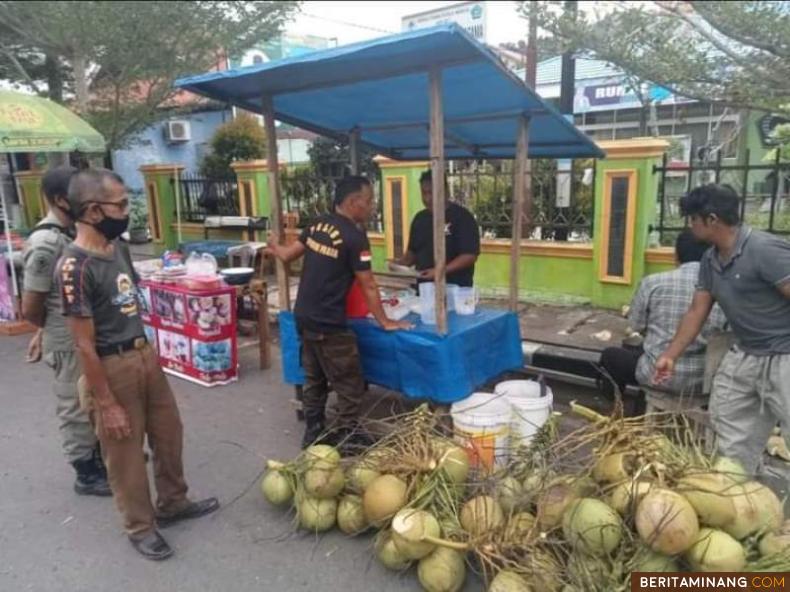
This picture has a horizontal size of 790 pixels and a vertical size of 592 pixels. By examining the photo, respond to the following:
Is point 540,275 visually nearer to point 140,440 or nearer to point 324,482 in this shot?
point 324,482

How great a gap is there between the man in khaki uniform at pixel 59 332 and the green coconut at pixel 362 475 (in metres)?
1.44

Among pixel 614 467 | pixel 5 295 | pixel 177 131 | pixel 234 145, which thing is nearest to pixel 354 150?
pixel 614 467

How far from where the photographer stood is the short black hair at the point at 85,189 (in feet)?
7.68

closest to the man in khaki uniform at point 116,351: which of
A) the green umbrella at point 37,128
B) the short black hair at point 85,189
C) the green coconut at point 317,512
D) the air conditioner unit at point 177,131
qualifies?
the short black hair at point 85,189

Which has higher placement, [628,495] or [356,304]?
[356,304]

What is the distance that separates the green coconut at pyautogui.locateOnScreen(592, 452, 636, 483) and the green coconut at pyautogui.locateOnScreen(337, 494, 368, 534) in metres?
1.07

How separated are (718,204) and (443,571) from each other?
6.15 ft

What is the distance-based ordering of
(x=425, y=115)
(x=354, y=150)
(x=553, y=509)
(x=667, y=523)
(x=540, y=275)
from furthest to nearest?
(x=540, y=275), (x=354, y=150), (x=425, y=115), (x=553, y=509), (x=667, y=523)

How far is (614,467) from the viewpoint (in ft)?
6.92

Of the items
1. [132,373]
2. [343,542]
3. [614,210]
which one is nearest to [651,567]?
[343,542]

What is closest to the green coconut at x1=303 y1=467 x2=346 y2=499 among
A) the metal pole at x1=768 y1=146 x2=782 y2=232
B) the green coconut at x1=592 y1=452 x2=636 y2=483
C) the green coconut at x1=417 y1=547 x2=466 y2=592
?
the green coconut at x1=417 y1=547 x2=466 y2=592

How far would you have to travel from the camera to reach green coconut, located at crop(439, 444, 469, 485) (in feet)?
7.94

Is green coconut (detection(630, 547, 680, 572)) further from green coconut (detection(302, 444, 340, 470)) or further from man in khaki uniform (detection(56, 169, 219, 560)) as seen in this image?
man in khaki uniform (detection(56, 169, 219, 560))

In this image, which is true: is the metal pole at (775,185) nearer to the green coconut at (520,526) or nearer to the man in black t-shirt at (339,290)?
the man in black t-shirt at (339,290)
